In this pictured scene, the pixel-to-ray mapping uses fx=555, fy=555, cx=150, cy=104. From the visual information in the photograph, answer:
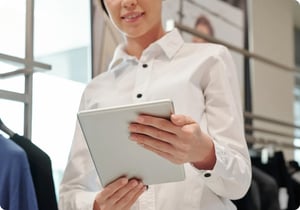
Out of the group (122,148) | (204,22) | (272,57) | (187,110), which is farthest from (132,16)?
(272,57)

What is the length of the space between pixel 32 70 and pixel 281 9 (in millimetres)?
2023

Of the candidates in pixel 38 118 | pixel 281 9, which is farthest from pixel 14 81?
pixel 281 9

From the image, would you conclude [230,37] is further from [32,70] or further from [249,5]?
[32,70]

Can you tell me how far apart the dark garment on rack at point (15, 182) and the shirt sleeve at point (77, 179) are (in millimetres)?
69

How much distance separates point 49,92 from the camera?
5.65 ft

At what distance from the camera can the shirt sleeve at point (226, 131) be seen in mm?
932

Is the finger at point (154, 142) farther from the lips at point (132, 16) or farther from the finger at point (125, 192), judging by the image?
the lips at point (132, 16)

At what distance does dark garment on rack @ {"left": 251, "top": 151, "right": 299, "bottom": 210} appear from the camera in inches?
80.0

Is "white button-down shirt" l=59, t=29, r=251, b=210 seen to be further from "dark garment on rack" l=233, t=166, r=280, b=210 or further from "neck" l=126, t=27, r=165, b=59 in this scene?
"dark garment on rack" l=233, t=166, r=280, b=210

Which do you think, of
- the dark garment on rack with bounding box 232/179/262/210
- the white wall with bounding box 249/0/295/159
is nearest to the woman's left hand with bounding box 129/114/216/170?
the dark garment on rack with bounding box 232/179/262/210

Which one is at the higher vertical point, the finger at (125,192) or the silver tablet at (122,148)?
the silver tablet at (122,148)

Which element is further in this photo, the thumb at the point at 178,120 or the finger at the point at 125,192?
the finger at the point at 125,192

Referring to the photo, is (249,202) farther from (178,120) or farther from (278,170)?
(178,120)

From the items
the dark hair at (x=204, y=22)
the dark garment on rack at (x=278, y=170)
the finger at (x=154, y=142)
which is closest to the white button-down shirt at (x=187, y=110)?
the finger at (x=154, y=142)
